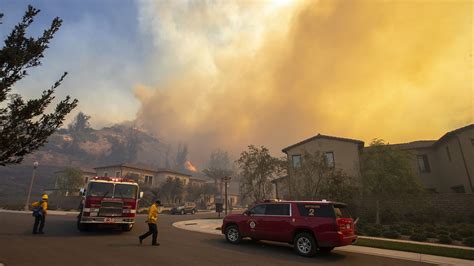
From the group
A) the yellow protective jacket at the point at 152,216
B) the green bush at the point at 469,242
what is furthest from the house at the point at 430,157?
the yellow protective jacket at the point at 152,216

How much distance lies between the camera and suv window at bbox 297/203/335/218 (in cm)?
1077

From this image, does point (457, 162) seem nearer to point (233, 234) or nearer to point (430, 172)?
point (430, 172)

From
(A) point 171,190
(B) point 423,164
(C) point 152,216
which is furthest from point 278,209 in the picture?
(A) point 171,190

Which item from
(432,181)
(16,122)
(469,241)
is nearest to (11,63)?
(16,122)

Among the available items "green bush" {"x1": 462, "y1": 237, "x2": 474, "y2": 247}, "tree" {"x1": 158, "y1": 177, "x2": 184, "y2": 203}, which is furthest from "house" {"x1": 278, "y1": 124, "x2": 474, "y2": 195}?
"tree" {"x1": 158, "y1": 177, "x2": 184, "y2": 203}

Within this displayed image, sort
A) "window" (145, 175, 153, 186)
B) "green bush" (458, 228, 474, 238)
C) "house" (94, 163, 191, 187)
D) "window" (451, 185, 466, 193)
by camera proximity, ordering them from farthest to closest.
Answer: "window" (145, 175, 153, 186) < "house" (94, 163, 191, 187) < "window" (451, 185, 466, 193) < "green bush" (458, 228, 474, 238)

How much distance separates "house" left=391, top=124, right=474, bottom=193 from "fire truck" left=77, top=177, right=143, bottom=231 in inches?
992

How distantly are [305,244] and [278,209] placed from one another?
71.7 inches

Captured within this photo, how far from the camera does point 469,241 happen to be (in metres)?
14.6

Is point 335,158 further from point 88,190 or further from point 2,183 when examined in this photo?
point 2,183

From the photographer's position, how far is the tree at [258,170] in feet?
85.1

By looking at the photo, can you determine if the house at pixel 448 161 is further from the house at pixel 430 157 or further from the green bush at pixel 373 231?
the green bush at pixel 373 231

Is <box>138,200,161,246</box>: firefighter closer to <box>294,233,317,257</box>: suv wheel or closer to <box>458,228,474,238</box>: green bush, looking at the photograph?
<box>294,233,317,257</box>: suv wheel

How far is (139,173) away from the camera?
70.2m
